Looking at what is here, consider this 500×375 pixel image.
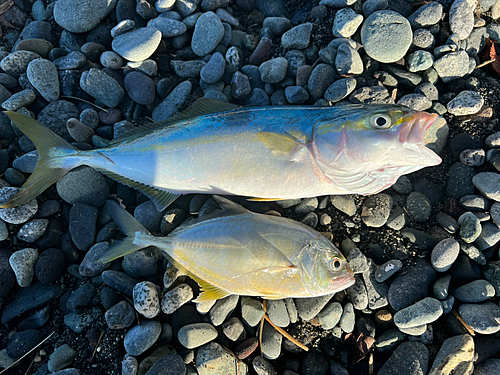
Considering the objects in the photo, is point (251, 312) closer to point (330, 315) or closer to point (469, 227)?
point (330, 315)

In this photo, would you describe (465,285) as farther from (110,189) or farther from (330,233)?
(110,189)

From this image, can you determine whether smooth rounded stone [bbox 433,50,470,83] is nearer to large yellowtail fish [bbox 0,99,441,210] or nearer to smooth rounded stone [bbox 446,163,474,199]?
smooth rounded stone [bbox 446,163,474,199]

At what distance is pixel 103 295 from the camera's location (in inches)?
109

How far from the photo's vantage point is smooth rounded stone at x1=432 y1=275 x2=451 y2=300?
2.62 meters

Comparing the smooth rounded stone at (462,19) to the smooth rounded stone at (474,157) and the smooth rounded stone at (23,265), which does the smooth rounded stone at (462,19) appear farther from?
the smooth rounded stone at (23,265)

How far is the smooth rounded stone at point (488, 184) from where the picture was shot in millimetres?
2744

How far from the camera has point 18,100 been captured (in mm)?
3225

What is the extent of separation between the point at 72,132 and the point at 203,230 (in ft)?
5.78

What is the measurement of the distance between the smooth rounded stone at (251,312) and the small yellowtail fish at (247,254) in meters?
0.24

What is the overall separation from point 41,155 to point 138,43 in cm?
153

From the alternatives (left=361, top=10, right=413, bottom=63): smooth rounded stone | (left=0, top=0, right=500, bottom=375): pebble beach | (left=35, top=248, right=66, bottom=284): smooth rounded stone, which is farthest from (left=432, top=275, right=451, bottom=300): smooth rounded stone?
(left=35, top=248, right=66, bottom=284): smooth rounded stone

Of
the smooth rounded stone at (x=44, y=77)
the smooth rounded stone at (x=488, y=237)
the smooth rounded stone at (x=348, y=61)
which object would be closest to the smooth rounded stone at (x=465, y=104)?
the smooth rounded stone at (x=348, y=61)

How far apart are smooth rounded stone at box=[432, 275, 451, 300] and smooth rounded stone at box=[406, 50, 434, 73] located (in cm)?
208

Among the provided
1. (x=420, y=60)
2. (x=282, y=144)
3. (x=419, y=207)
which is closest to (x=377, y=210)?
(x=419, y=207)
